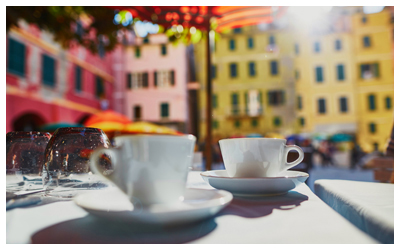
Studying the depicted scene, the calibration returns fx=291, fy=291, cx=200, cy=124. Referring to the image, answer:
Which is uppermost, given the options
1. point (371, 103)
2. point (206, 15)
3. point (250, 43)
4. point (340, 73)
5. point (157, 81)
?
point (250, 43)

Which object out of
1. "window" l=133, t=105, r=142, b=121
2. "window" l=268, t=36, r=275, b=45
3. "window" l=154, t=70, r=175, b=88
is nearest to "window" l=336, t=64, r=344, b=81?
"window" l=268, t=36, r=275, b=45

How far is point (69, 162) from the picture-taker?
2.37 feet

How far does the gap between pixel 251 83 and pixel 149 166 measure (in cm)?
1958

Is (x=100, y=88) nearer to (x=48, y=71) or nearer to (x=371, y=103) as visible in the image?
(x=48, y=71)

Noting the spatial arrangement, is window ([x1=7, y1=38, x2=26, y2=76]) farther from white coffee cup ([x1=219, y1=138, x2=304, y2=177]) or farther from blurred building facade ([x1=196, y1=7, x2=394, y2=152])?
A: blurred building facade ([x1=196, y1=7, x2=394, y2=152])

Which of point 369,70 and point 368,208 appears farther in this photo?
point 369,70

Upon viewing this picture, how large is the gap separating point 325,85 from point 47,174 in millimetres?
20747

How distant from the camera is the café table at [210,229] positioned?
0.39 meters

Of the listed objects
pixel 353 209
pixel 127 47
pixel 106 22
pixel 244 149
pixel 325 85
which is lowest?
pixel 353 209

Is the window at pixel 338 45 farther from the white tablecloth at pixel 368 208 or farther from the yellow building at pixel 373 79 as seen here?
the white tablecloth at pixel 368 208

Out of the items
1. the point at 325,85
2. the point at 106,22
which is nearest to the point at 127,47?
the point at 325,85

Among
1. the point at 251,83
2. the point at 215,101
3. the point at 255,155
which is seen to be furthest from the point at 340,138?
the point at 255,155

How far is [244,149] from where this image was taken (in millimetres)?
739
